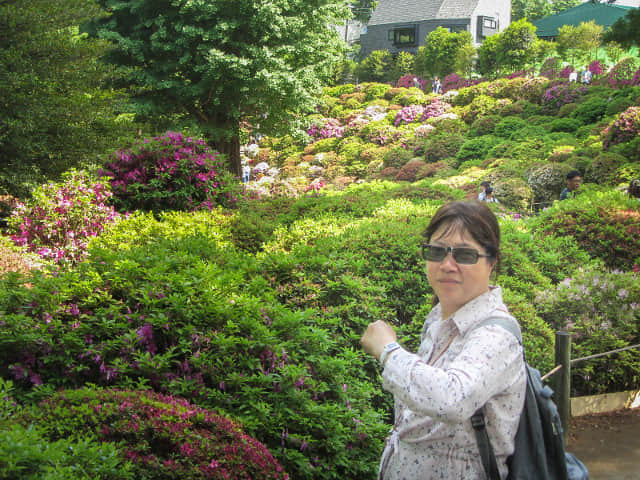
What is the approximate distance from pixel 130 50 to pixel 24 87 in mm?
6475

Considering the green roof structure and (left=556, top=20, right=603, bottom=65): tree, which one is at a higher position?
the green roof structure

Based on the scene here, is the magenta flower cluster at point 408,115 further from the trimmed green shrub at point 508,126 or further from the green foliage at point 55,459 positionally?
the green foliage at point 55,459

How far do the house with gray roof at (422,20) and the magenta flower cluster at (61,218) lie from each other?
39.6 metres

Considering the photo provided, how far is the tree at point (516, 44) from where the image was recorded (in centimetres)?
3070

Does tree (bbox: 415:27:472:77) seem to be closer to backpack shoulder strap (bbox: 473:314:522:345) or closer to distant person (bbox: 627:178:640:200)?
distant person (bbox: 627:178:640:200)

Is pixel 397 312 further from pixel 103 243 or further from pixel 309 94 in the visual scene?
pixel 309 94

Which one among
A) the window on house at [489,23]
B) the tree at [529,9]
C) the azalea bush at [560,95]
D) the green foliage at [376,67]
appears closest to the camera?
the azalea bush at [560,95]

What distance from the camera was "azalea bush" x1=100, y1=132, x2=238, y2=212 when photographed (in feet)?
21.5

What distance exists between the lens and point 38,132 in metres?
8.12

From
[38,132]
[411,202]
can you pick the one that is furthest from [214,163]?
[38,132]

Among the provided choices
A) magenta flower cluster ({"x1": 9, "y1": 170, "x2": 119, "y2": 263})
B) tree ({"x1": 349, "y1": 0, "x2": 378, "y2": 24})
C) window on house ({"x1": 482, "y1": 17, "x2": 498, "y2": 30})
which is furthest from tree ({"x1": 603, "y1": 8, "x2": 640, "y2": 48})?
tree ({"x1": 349, "y1": 0, "x2": 378, "y2": 24})

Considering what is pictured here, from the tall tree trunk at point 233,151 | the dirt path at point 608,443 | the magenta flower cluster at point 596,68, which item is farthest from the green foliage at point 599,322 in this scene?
the magenta flower cluster at point 596,68

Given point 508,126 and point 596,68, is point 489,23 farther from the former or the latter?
point 508,126

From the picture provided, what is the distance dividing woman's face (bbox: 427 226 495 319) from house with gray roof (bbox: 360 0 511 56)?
42.7 m
